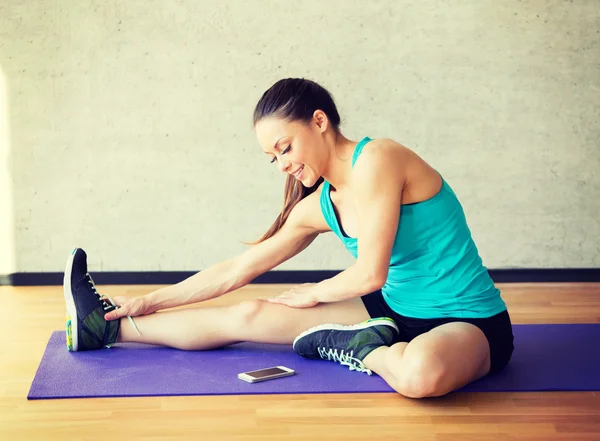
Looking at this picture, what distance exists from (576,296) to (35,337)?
2308mm

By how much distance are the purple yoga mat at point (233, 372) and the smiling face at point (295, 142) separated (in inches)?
24.3

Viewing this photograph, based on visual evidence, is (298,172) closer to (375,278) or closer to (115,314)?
(375,278)

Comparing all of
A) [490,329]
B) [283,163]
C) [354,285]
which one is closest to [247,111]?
[283,163]

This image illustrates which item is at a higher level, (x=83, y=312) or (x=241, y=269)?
(x=241, y=269)

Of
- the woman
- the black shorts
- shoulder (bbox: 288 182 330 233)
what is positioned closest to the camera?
the woman

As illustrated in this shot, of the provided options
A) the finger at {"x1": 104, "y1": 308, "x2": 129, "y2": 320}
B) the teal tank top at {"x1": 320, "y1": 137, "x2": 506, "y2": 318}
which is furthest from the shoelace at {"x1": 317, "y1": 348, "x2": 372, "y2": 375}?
the finger at {"x1": 104, "y1": 308, "x2": 129, "y2": 320}

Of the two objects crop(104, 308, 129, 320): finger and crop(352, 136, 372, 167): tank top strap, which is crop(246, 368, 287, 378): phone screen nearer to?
crop(104, 308, 129, 320): finger

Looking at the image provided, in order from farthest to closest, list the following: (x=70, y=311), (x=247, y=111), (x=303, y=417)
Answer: (x=247, y=111), (x=70, y=311), (x=303, y=417)

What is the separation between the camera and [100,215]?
383cm

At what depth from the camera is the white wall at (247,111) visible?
12.2ft

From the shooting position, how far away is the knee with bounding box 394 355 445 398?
6.96ft

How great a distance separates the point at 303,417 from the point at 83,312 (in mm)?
872

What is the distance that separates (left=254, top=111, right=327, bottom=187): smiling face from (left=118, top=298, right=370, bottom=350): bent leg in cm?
48

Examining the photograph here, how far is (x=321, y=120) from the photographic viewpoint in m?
2.30
